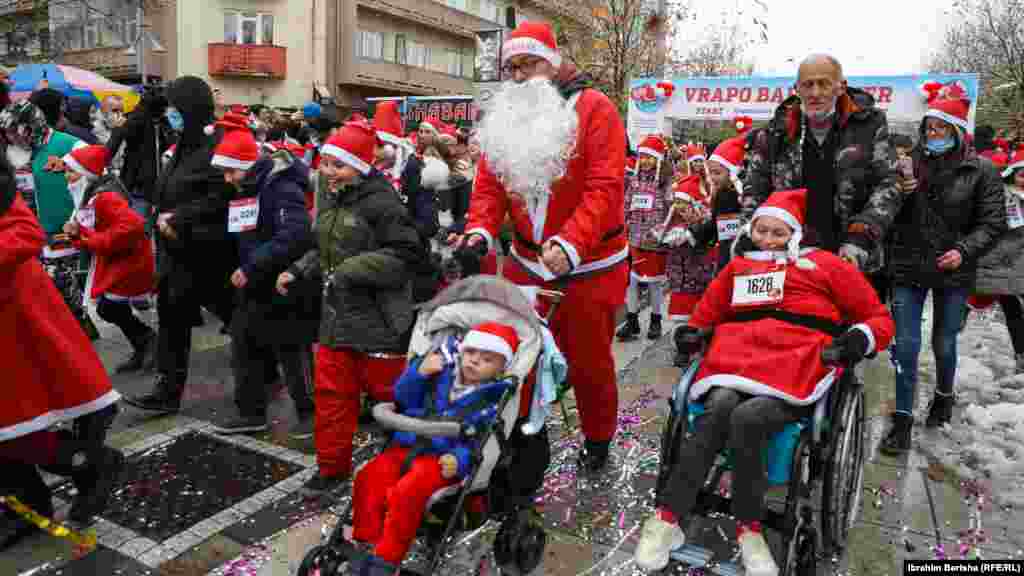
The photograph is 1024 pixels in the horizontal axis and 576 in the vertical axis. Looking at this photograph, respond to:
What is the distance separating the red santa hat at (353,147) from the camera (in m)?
3.80

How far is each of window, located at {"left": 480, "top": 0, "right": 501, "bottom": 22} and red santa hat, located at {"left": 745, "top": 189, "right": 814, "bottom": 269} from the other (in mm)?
40842

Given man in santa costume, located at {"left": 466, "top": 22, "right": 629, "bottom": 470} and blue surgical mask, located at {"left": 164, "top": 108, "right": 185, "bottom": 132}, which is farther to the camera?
blue surgical mask, located at {"left": 164, "top": 108, "right": 185, "bottom": 132}

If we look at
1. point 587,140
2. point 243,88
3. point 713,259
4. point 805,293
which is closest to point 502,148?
point 587,140

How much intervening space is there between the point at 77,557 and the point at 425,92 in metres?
36.6

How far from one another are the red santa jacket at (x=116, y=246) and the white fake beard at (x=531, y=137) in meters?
2.88

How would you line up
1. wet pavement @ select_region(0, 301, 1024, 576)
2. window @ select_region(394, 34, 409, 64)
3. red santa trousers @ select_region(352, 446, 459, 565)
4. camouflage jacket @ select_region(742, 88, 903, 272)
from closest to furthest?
red santa trousers @ select_region(352, 446, 459, 565)
wet pavement @ select_region(0, 301, 1024, 576)
camouflage jacket @ select_region(742, 88, 903, 272)
window @ select_region(394, 34, 409, 64)

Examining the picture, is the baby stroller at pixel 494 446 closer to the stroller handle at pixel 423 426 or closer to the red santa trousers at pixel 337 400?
the stroller handle at pixel 423 426

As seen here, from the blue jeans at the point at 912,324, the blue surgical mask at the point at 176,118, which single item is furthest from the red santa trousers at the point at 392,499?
the blue jeans at the point at 912,324

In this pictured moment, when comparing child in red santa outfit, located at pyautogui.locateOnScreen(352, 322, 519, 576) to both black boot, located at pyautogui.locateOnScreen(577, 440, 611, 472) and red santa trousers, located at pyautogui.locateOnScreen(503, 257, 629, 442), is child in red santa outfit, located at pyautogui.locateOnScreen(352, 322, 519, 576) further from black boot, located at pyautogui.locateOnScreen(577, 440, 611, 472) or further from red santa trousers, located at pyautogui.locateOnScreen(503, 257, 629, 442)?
black boot, located at pyautogui.locateOnScreen(577, 440, 611, 472)

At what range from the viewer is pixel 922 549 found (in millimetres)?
3457

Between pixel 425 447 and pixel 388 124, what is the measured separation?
4.35 metres

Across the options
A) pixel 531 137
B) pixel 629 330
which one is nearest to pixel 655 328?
pixel 629 330

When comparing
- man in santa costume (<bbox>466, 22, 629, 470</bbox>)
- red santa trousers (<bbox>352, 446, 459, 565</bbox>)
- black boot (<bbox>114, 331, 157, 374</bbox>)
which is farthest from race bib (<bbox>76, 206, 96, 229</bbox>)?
red santa trousers (<bbox>352, 446, 459, 565</bbox>)

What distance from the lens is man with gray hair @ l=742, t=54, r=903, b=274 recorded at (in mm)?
3629
